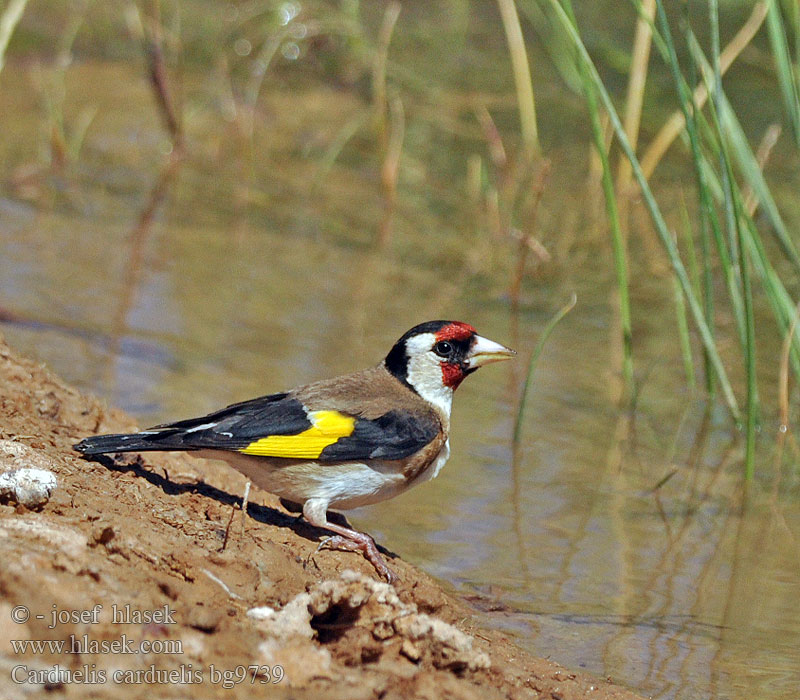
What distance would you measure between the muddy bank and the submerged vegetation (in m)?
1.87

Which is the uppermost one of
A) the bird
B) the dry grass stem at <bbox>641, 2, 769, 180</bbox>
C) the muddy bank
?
the dry grass stem at <bbox>641, 2, 769, 180</bbox>

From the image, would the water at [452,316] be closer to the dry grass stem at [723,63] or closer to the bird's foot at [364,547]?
the bird's foot at [364,547]

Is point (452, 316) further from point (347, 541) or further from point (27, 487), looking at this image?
point (27, 487)

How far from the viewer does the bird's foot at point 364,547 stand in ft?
12.4

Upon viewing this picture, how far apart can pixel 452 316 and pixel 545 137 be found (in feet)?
13.5

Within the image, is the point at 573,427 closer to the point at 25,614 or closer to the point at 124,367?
the point at 124,367

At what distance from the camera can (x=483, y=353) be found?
468 cm

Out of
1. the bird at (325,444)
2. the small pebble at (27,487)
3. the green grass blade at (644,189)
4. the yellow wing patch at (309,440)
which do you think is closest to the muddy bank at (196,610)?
the small pebble at (27,487)

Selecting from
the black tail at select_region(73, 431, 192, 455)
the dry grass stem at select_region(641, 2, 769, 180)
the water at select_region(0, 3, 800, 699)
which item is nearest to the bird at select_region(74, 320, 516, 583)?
the black tail at select_region(73, 431, 192, 455)

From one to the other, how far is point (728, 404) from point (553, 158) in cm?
497

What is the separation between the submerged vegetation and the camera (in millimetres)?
4910

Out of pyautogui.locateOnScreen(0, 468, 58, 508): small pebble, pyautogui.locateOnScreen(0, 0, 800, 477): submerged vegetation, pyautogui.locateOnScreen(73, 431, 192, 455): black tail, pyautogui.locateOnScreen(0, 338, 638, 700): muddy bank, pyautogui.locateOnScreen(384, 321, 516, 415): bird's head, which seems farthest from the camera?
pyautogui.locateOnScreen(0, 0, 800, 477): submerged vegetation

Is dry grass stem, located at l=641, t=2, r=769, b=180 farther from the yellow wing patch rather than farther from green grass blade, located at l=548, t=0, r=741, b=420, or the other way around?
the yellow wing patch

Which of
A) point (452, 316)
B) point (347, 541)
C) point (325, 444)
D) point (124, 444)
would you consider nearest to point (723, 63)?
point (452, 316)
